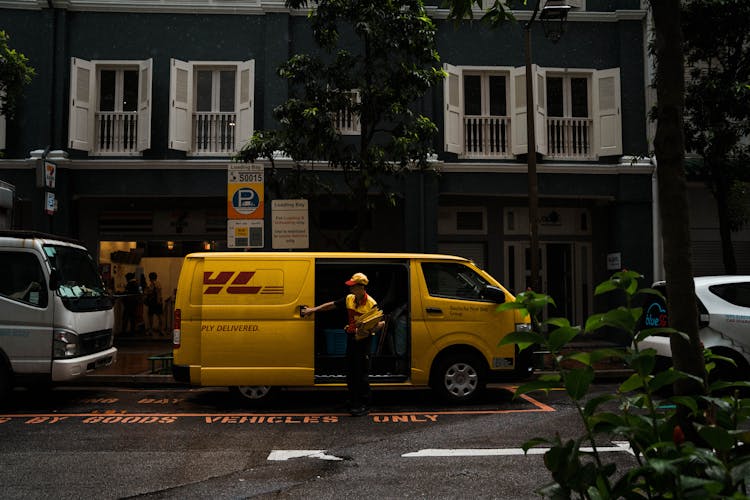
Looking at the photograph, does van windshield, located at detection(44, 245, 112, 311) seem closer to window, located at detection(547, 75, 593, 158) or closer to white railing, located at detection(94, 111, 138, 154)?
white railing, located at detection(94, 111, 138, 154)

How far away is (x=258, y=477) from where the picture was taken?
17.5 ft

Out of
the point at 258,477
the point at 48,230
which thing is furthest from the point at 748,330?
the point at 48,230

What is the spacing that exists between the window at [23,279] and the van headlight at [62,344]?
445 millimetres

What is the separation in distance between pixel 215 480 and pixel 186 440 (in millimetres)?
1582

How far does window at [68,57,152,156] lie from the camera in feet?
46.6

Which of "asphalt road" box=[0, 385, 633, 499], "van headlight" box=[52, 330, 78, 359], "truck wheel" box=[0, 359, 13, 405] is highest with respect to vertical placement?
"van headlight" box=[52, 330, 78, 359]

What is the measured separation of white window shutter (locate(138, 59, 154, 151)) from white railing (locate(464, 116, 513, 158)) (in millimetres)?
7214

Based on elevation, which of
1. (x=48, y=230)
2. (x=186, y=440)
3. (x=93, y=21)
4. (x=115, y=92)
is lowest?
(x=186, y=440)

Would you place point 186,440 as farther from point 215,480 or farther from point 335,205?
point 335,205

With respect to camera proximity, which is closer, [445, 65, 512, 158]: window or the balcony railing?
[445, 65, 512, 158]: window

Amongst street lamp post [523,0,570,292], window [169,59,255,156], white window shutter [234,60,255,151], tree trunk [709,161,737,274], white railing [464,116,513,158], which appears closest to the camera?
street lamp post [523,0,570,292]

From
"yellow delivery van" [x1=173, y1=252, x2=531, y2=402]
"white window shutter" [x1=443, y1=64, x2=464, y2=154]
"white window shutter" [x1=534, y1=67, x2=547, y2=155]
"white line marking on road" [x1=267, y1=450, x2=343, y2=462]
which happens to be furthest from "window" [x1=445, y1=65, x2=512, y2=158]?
"white line marking on road" [x1=267, y1=450, x2=343, y2=462]

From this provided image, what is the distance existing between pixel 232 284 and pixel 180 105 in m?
7.49

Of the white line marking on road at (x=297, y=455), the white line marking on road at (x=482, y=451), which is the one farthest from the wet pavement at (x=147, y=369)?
the white line marking on road at (x=482, y=451)
